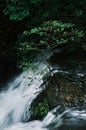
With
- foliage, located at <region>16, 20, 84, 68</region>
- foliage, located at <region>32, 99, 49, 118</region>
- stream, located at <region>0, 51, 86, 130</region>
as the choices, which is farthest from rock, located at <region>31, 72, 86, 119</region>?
foliage, located at <region>16, 20, 84, 68</region>

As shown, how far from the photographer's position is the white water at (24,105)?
7379 millimetres

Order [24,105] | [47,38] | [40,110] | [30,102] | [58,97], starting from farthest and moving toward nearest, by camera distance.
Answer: [47,38] → [24,105] → [30,102] → [58,97] → [40,110]

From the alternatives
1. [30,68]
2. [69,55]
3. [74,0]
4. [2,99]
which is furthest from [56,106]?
[74,0]

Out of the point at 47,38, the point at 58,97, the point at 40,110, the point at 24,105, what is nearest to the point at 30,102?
the point at 24,105

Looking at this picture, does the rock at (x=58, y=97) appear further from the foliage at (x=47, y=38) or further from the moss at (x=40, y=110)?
the foliage at (x=47, y=38)

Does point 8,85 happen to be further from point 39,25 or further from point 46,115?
point 46,115

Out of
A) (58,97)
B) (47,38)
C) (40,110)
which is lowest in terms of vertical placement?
(40,110)

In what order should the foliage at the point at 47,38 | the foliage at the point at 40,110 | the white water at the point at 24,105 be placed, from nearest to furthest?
the white water at the point at 24,105, the foliage at the point at 40,110, the foliage at the point at 47,38

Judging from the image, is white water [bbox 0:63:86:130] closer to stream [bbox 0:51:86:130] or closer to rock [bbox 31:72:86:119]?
stream [bbox 0:51:86:130]

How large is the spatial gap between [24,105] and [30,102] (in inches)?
8.2

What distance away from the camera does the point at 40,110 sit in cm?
766

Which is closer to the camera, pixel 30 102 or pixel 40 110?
pixel 40 110

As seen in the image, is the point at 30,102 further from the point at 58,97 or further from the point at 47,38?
the point at 47,38

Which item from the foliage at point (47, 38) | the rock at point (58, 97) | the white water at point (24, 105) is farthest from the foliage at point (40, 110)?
the foliage at point (47, 38)
